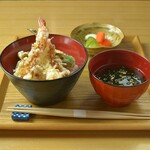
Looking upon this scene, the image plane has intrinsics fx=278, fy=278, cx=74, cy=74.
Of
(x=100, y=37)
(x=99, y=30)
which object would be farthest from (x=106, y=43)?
(x=99, y=30)

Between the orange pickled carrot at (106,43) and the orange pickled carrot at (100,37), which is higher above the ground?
the orange pickled carrot at (100,37)

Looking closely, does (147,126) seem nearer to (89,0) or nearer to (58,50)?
(58,50)

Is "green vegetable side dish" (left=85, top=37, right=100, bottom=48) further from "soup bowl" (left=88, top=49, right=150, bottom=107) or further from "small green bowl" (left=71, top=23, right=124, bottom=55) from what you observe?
"soup bowl" (left=88, top=49, right=150, bottom=107)

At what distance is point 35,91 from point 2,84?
218mm

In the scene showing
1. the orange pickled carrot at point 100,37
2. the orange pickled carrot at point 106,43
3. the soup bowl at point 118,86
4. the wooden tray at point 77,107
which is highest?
the soup bowl at point 118,86

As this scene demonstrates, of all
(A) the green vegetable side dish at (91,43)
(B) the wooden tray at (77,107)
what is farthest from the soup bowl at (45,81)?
(A) the green vegetable side dish at (91,43)

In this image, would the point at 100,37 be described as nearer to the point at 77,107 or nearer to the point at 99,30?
the point at 99,30

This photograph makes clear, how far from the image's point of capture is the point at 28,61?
0.84m

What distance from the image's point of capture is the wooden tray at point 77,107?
0.81 meters

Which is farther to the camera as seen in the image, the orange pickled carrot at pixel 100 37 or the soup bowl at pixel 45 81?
the orange pickled carrot at pixel 100 37

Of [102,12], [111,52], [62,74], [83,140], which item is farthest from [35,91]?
[102,12]

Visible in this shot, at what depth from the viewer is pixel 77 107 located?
88 cm

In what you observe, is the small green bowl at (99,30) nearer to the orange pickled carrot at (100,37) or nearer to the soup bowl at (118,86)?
the orange pickled carrot at (100,37)

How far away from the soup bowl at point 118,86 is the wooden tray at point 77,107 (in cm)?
5
